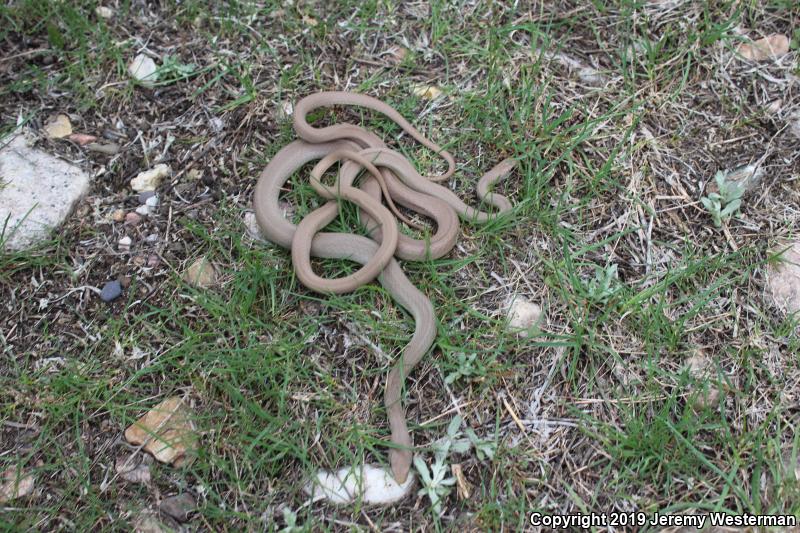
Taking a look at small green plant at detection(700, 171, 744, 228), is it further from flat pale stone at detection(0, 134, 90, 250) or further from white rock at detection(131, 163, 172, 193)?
flat pale stone at detection(0, 134, 90, 250)

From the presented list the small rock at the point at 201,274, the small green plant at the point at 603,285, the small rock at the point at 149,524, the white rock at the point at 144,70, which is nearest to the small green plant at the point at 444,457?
the small green plant at the point at 603,285

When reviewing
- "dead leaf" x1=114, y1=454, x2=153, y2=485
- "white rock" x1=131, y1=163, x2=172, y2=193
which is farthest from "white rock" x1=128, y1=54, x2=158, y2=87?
"dead leaf" x1=114, y1=454, x2=153, y2=485

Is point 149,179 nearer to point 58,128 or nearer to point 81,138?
point 81,138

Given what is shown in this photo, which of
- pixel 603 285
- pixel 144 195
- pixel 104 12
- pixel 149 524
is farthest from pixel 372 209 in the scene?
pixel 104 12

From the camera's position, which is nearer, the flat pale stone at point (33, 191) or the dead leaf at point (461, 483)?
the dead leaf at point (461, 483)

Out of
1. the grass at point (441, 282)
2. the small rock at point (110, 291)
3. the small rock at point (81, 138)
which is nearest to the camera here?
the grass at point (441, 282)

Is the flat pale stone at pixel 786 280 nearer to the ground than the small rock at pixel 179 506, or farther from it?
farther from it

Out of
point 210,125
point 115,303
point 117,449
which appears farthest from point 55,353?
point 210,125

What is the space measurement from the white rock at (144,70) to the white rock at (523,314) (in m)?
3.05

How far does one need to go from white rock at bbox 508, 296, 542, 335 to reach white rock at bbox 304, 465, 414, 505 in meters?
1.06

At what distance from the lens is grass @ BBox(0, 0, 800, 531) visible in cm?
329

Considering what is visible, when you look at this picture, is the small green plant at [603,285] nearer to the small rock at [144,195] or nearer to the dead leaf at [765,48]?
the dead leaf at [765,48]

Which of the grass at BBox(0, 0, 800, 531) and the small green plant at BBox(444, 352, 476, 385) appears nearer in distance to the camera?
the grass at BBox(0, 0, 800, 531)

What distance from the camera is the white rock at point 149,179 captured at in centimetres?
427
